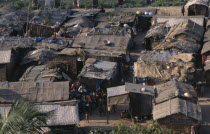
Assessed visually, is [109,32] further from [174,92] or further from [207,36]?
[174,92]

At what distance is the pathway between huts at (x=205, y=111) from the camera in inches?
706

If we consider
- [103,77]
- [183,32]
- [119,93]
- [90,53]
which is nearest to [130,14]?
[183,32]

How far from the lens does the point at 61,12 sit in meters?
34.1

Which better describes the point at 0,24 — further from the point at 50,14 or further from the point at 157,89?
the point at 157,89

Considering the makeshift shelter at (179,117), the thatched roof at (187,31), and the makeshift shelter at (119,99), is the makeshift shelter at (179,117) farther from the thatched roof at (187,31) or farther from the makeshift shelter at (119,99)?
the thatched roof at (187,31)

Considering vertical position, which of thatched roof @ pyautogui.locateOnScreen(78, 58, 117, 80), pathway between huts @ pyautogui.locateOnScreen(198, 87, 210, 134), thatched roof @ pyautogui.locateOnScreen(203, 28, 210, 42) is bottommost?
pathway between huts @ pyautogui.locateOnScreen(198, 87, 210, 134)

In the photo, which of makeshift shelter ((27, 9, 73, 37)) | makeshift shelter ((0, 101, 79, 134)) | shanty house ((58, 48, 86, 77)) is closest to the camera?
makeshift shelter ((0, 101, 79, 134))

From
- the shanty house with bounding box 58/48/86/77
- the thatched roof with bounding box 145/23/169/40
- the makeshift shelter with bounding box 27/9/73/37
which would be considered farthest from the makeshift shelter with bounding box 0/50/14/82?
the thatched roof with bounding box 145/23/169/40

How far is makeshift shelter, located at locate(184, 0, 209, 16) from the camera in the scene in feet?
106

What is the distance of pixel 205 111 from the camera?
1969cm

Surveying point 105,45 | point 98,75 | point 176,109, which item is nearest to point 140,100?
point 176,109

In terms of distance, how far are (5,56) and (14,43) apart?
3.02 m

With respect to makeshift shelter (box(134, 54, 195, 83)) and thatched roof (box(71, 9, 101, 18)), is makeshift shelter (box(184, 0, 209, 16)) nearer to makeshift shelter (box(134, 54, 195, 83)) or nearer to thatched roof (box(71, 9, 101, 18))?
thatched roof (box(71, 9, 101, 18))

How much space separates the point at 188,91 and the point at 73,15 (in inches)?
697
